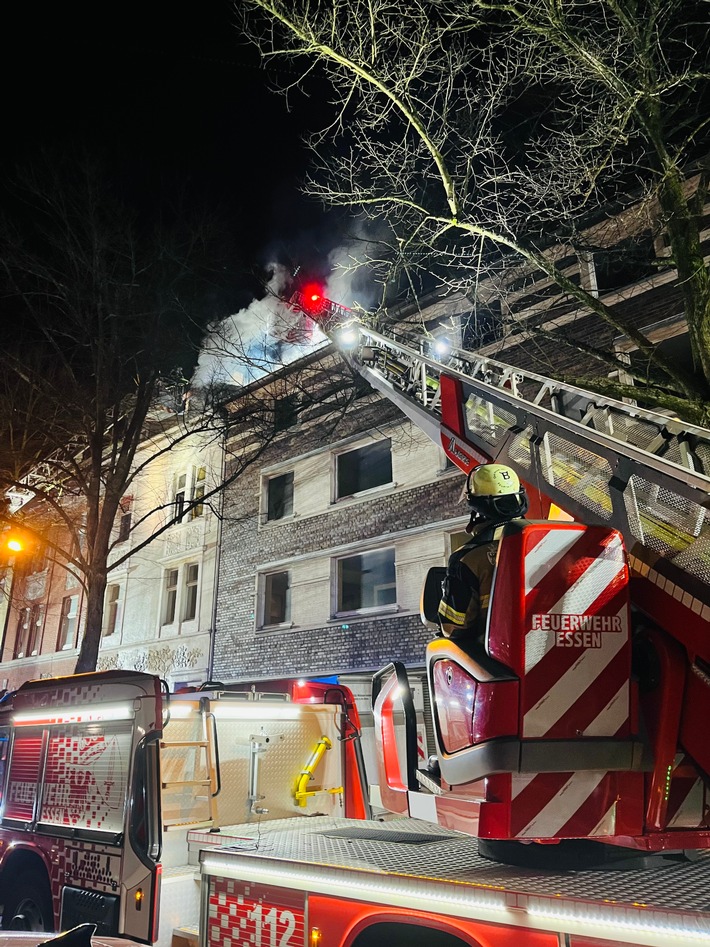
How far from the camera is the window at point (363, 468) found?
1521 cm

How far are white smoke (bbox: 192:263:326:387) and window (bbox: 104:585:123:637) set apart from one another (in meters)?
7.62

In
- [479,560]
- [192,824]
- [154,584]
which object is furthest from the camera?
[154,584]

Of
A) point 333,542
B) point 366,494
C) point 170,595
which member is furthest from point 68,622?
point 366,494

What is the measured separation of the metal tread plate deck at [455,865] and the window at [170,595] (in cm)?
1489

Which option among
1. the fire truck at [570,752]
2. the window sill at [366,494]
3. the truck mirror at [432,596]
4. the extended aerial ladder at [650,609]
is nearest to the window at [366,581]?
the window sill at [366,494]

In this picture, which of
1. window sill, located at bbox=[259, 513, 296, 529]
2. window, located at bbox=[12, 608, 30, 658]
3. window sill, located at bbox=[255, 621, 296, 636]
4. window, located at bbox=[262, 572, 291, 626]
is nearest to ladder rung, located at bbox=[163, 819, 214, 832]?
window sill, located at bbox=[255, 621, 296, 636]

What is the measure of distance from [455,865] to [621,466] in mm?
1910

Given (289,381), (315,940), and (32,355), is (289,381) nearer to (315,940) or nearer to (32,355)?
(32,355)

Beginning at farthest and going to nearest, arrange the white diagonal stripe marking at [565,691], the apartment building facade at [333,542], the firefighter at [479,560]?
the apartment building facade at [333,542]
the firefighter at [479,560]
the white diagonal stripe marking at [565,691]

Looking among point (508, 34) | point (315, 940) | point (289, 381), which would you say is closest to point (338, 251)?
point (289, 381)

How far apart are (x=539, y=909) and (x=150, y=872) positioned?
276cm

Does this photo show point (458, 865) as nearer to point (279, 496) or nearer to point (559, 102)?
point (559, 102)

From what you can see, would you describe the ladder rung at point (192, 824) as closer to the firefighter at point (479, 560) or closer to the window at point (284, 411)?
the firefighter at point (479, 560)

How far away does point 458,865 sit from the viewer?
9.71ft
